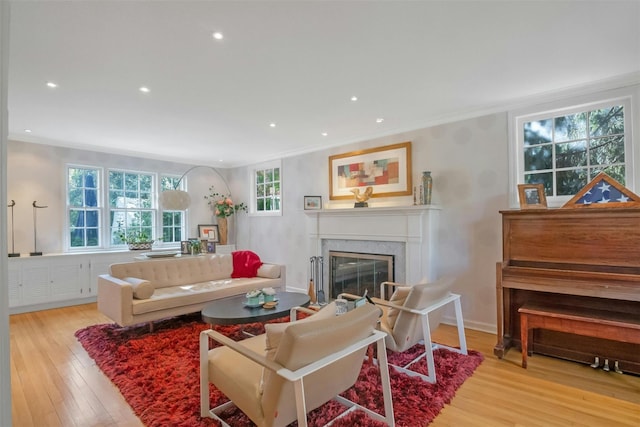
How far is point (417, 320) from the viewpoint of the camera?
8.37ft

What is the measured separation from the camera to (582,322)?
256cm

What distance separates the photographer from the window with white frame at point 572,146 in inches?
119

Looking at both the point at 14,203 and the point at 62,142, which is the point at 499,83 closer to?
the point at 62,142

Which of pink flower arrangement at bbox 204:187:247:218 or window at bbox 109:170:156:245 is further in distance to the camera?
pink flower arrangement at bbox 204:187:247:218

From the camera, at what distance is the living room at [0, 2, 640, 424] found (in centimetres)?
303

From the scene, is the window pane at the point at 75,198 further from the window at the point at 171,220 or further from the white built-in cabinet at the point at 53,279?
the window at the point at 171,220

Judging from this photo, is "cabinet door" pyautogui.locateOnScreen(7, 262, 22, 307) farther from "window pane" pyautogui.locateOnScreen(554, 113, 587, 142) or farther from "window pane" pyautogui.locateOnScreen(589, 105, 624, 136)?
"window pane" pyautogui.locateOnScreen(589, 105, 624, 136)

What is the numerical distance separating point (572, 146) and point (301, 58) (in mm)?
2855

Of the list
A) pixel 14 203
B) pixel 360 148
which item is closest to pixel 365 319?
pixel 360 148

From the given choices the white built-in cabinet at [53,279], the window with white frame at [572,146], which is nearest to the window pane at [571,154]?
the window with white frame at [572,146]

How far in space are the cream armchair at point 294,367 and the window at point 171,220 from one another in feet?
16.0

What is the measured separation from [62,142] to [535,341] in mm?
6857

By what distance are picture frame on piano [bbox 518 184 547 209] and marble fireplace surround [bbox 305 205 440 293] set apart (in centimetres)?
92

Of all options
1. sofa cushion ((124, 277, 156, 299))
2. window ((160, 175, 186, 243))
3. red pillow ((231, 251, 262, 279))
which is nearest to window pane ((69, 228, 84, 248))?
window ((160, 175, 186, 243))
